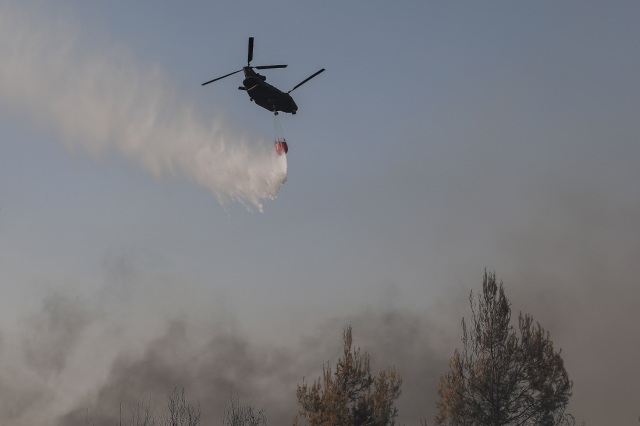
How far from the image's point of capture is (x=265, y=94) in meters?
49.8

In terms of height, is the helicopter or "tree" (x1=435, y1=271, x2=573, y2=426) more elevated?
the helicopter

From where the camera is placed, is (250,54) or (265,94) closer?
(265,94)

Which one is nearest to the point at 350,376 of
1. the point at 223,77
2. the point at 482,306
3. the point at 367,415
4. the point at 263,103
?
the point at 367,415

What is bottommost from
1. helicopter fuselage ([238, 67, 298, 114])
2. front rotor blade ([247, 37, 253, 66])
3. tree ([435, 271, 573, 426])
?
tree ([435, 271, 573, 426])

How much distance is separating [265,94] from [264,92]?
0.18 meters

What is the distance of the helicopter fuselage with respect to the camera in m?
49.3

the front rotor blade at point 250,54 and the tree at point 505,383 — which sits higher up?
the front rotor blade at point 250,54

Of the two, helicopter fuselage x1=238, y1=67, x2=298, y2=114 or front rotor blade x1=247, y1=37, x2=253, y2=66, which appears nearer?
helicopter fuselage x1=238, y1=67, x2=298, y2=114

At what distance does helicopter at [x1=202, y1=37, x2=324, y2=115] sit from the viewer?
49.3 m

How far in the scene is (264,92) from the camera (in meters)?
49.7

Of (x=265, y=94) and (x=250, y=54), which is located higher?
(x=250, y=54)

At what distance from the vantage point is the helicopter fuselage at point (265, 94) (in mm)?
49281

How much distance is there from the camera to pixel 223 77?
51.8m

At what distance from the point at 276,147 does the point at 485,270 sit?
15.7 metres
